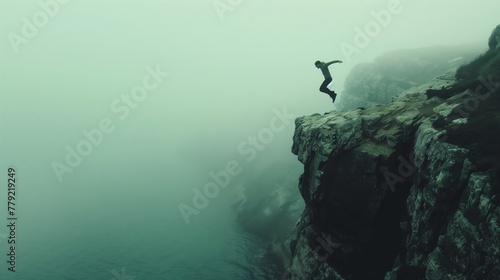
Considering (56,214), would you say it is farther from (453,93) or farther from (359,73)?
(453,93)

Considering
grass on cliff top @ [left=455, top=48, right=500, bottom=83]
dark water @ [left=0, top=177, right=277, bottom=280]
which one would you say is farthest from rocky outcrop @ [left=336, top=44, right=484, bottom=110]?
grass on cliff top @ [left=455, top=48, right=500, bottom=83]

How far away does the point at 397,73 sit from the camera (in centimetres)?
9794

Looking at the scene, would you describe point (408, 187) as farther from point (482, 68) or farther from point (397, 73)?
point (397, 73)

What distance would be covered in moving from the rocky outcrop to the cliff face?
6693 centimetres

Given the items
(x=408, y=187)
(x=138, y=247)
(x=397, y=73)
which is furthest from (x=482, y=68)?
(x=397, y=73)

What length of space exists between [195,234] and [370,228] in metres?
69.8

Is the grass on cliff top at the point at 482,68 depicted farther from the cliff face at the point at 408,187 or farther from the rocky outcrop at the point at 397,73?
the rocky outcrop at the point at 397,73

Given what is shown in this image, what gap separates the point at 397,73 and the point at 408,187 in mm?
89343

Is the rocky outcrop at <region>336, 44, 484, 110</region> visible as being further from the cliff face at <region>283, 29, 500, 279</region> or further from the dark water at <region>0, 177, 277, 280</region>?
the cliff face at <region>283, 29, 500, 279</region>

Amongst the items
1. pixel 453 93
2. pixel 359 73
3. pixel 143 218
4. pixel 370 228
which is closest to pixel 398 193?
pixel 370 228

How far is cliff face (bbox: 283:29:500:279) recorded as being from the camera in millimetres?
13297

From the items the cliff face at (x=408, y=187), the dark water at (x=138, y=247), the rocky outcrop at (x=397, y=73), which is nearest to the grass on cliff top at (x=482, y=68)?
the cliff face at (x=408, y=187)

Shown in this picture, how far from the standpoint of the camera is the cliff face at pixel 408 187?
13297mm

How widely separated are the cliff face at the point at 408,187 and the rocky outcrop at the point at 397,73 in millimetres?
66933
